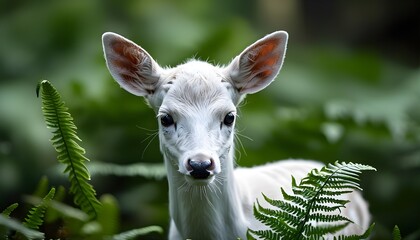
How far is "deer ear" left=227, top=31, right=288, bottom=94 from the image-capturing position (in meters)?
5.39

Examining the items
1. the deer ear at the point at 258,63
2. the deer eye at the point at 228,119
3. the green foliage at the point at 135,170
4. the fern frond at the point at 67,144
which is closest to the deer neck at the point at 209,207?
the deer eye at the point at 228,119

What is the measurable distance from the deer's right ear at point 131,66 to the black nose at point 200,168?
954mm

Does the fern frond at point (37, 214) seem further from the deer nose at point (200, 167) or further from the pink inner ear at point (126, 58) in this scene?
the pink inner ear at point (126, 58)

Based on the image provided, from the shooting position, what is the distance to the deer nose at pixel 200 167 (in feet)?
15.2

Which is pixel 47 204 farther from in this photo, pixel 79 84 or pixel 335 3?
pixel 335 3

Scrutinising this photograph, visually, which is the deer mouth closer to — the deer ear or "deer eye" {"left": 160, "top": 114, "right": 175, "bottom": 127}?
"deer eye" {"left": 160, "top": 114, "right": 175, "bottom": 127}

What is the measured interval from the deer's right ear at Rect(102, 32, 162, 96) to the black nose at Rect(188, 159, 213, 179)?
95 centimetres

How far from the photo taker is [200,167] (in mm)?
4645

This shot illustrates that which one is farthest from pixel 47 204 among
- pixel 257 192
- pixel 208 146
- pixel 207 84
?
pixel 257 192

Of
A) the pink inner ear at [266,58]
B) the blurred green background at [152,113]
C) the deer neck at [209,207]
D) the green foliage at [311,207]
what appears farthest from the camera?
the blurred green background at [152,113]

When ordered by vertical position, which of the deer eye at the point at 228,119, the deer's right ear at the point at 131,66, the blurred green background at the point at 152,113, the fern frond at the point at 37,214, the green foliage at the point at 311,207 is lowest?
the fern frond at the point at 37,214

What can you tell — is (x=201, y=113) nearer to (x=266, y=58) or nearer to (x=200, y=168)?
(x=200, y=168)

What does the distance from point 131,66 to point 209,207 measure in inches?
41.8

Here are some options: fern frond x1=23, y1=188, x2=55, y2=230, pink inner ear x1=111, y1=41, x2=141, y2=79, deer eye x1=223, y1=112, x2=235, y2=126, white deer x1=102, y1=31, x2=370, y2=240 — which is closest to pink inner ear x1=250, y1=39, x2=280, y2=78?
white deer x1=102, y1=31, x2=370, y2=240
